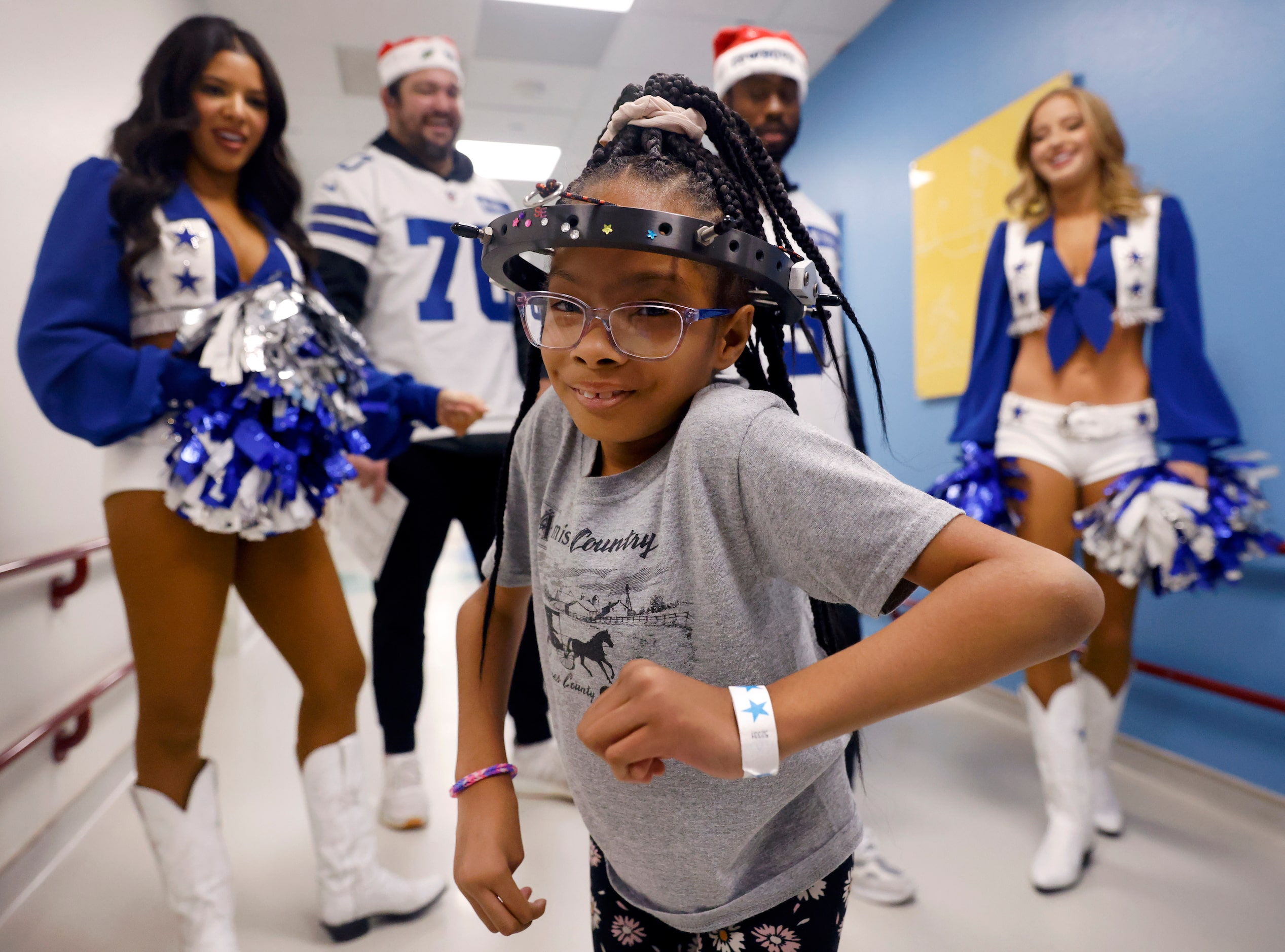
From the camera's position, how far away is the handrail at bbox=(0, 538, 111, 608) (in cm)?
176

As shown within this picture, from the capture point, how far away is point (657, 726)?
0.48 meters

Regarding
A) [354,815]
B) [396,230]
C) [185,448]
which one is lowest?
[354,815]

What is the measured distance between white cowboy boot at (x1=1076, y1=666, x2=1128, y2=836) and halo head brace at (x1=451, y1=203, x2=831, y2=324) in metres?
1.57

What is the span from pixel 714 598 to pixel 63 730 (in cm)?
203

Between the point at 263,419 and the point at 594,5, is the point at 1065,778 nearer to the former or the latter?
the point at 263,419

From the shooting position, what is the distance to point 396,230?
1.91 meters

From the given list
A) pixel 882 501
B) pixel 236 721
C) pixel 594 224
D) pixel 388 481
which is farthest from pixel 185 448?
pixel 236 721

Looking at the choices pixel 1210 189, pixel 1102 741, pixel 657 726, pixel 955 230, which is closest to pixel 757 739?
pixel 657 726

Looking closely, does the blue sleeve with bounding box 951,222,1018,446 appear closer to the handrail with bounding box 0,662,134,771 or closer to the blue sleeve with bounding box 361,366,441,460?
the blue sleeve with bounding box 361,366,441,460

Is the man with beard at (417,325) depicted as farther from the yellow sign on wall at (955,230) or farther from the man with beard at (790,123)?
the yellow sign on wall at (955,230)

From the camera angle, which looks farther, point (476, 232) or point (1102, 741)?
point (1102, 741)

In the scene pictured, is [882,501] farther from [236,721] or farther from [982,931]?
[236,721]

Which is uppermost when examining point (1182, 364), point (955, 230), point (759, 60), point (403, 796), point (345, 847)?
point (759, 60)

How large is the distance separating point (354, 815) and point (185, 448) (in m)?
0.74
